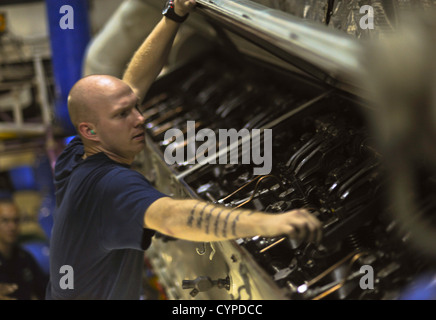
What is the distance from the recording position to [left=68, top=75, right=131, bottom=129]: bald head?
1224 mm

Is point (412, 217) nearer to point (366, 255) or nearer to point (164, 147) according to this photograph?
point (366, 255)

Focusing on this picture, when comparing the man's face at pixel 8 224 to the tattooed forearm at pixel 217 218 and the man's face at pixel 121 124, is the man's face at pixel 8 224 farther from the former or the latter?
the tattooed forearm at pixel 217 218

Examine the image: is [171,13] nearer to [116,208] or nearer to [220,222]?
[116,208]

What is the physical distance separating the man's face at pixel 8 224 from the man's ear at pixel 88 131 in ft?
5.08

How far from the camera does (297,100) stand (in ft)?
6.42

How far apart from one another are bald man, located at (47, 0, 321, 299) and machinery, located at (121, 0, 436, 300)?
18cm

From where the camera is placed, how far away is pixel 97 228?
4.01ft

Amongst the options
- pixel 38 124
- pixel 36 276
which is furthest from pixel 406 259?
pixel 38 124

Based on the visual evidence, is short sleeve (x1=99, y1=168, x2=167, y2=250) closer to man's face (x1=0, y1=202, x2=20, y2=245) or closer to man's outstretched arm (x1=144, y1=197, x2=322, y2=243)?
man's outstretched arm (x1=144, y1=197, x2=322, y2=243)

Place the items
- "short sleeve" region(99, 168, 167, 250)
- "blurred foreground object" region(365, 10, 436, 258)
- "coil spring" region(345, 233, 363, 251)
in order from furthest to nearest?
"coil spring" region(345, 233, 363, 251), "short sleeve" region(99, 168, 167, 250), "blurred foreground object" region(365, 10, 436, 258)

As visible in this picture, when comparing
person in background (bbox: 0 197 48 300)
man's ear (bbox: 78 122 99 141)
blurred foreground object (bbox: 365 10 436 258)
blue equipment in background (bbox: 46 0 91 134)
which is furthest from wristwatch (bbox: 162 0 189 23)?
blue equipment in background (bbox: 46 0 91 134)

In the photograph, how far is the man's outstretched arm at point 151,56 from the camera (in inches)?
56.8

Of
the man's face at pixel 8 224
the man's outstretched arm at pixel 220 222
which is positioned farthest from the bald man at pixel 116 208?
the man's face at pixel 8 224

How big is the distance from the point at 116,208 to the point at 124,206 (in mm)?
37
